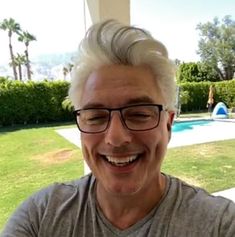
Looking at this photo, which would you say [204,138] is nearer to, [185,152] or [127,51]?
[185,152]

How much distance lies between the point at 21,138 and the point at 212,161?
355 centimetres

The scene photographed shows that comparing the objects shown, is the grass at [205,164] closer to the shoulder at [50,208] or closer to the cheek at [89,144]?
the shoulder at [50,208]

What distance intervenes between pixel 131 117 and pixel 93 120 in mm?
95

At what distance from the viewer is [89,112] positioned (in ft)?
2.90

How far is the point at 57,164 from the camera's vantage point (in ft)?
16.5

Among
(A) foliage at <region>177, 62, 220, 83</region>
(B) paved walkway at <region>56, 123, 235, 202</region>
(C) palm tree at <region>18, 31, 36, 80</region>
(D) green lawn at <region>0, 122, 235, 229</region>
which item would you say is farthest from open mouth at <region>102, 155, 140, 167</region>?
(A) foliage at <region>177, 62, 220, 83</region>

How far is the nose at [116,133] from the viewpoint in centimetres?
83

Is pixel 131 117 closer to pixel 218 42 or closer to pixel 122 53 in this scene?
pixel 122 53

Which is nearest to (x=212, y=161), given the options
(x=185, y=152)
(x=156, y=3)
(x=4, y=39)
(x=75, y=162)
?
(x=185, y=152)

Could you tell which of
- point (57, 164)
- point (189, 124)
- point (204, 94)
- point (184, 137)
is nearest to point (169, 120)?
point (57, 164)

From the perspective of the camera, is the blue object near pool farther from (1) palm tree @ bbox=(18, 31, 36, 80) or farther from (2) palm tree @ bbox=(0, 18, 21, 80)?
(2) palm tree @ bbox=(0, 18, 21, 80)

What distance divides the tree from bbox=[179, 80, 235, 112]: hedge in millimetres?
1264

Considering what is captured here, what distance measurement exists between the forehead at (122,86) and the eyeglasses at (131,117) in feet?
0.05

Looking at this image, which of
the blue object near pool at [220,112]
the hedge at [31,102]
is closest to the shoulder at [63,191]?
the hedge at [31,102]
